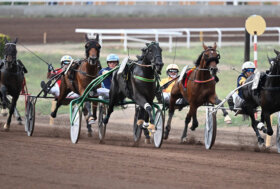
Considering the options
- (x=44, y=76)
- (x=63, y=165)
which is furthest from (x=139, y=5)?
(x=63, y=165)

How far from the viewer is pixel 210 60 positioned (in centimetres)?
1247

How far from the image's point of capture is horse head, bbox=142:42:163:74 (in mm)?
11438

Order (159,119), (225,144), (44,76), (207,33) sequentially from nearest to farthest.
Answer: (159,119), (225,144), (44,76), (207,33)

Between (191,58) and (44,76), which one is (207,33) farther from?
(44,76)

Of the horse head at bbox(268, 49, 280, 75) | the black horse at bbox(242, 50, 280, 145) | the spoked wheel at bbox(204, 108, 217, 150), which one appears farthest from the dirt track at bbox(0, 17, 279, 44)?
the horse head at bbox(268, 49, 280, 75)

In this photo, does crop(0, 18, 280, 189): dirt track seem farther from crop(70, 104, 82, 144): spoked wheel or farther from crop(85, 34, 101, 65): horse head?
crop(85, 34, 101, 65): horse head

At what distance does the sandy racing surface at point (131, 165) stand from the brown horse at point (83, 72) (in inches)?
38.8

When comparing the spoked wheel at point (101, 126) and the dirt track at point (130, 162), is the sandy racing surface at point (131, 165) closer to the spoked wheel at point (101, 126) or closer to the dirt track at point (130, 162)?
the dirt track at point (130, 162)

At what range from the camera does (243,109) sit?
1277 centimetres

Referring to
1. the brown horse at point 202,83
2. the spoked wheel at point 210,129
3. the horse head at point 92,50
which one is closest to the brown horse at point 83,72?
the horse head at point 92,50

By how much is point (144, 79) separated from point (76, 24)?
69.7 feet

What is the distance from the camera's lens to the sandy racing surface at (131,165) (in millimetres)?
8078

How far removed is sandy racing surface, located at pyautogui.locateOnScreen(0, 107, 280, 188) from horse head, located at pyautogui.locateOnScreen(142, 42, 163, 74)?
1.22 meters

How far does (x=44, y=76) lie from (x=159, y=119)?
12108 millimetres
